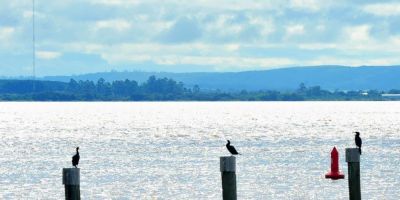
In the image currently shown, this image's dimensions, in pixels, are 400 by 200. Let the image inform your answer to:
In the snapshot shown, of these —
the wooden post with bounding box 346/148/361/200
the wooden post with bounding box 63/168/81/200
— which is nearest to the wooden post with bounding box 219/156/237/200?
the wooden post with bounding box 63/168/81/200

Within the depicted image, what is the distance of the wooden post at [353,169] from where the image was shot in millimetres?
28906

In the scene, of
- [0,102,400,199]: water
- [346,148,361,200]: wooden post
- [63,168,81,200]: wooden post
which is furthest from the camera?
[0,102,400,199]: water

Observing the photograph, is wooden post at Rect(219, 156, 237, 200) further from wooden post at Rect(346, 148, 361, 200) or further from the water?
the water

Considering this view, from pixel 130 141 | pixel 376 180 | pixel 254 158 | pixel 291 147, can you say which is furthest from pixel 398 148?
pixel 376 180

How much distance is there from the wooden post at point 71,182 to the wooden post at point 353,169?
7.64m

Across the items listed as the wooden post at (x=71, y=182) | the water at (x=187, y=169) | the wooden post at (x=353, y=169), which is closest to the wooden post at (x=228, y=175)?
the wooden post at (x=71, y=182)

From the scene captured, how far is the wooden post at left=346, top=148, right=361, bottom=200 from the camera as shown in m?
28.9

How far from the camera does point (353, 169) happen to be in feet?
95.3

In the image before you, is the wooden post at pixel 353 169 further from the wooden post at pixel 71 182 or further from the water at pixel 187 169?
the water at pixel 187 169

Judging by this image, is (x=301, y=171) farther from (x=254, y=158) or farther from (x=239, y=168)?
(x=254, y=158)

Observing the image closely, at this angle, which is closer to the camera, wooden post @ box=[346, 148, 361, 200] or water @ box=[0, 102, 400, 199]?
wooden post @ box=[346, 148, 361, 200]

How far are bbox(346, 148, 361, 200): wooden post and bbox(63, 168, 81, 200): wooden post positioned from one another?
301 inches

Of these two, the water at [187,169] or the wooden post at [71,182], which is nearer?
the wooden post at [71,182]

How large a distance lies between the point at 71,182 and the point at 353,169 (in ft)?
26.2
